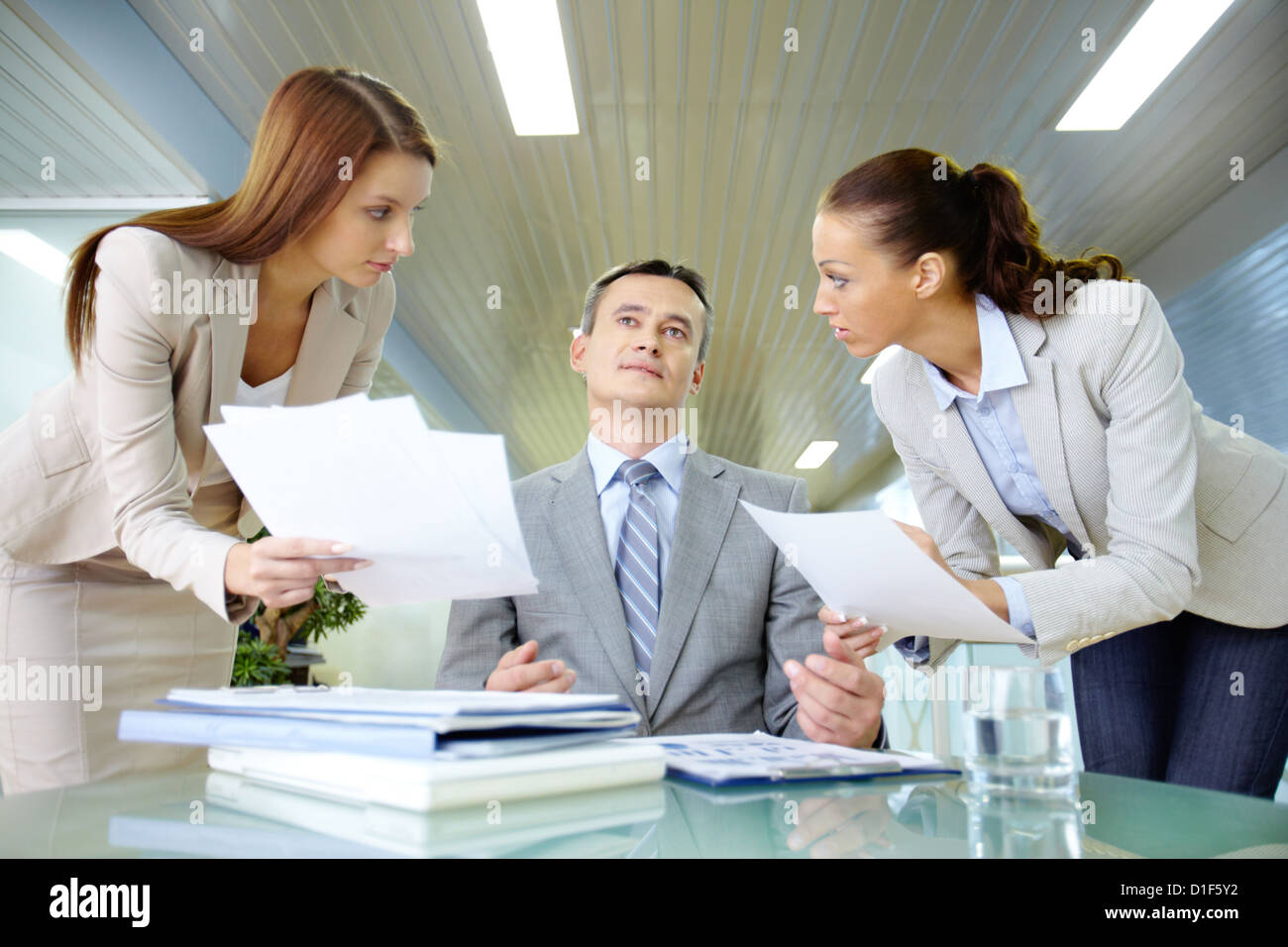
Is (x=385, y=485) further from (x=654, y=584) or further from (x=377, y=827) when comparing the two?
(x=654, y=584)

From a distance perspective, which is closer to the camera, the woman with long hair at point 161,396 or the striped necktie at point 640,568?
the woman with long hair at point 161,396

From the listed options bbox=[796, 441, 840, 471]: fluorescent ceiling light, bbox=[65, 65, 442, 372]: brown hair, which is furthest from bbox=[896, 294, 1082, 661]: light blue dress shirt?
bbox=[796, 441, 840, 471]: fluorescent ceiling light

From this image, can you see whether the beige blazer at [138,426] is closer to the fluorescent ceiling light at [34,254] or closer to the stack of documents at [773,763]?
the stack of documents at [773,763]

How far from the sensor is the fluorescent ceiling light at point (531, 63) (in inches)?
142

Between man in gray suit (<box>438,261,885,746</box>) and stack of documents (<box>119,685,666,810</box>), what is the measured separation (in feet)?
1.79

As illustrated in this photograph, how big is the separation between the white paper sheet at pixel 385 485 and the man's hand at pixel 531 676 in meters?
0.13

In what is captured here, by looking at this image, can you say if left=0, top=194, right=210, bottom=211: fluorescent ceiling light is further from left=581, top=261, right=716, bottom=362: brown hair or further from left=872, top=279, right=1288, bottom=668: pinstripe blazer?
left=872, top=279, right=1288, bottom=668: pinstripe blazer

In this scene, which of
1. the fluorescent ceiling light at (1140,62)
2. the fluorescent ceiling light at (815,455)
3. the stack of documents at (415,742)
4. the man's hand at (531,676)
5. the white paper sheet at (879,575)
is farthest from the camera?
the fluorescent ceiling light at (815,455)

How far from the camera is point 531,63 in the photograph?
3.99 m

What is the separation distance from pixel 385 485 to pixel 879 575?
523 millimetres

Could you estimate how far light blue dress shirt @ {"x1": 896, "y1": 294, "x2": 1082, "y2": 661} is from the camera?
5.28 feet

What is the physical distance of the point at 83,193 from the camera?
383 centimetres

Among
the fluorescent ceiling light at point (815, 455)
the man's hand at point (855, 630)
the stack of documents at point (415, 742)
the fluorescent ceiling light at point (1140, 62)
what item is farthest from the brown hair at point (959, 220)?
the fluorescent ceiling light at point (815, 455)

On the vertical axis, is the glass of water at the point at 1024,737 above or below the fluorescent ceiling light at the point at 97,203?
below
